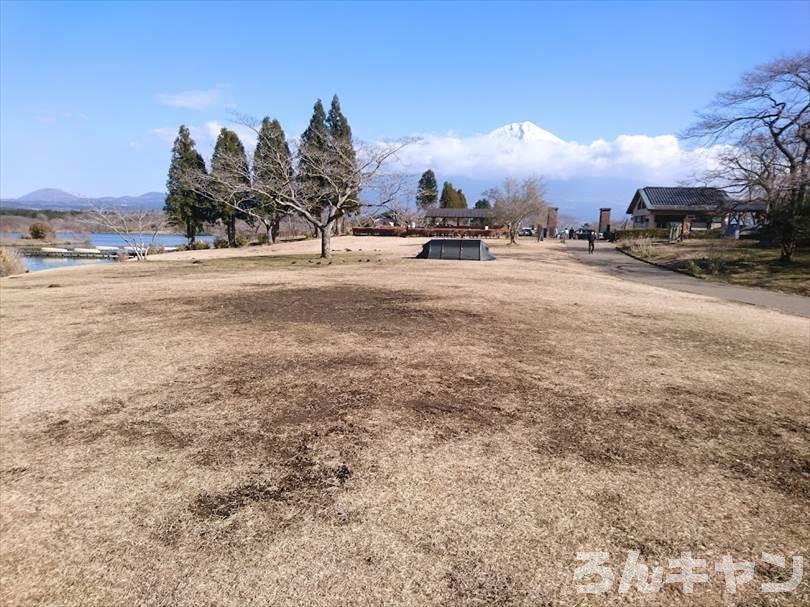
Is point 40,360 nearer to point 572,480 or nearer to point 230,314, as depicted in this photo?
point 230,314

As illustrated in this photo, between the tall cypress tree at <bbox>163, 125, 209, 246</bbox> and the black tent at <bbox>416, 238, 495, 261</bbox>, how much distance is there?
83.5ft

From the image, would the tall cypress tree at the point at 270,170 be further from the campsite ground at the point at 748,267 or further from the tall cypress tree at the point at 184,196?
the campsite ground at the point at 748,267

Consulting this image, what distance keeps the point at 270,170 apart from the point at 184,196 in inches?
712

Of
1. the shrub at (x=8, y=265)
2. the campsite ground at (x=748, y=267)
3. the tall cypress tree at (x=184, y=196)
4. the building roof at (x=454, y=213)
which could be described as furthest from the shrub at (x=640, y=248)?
the building roof at (x=454, y=213)

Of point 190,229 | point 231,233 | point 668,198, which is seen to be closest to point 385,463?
point 231,233

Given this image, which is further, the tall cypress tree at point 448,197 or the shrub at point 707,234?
the tall cypress tree at point 448,197

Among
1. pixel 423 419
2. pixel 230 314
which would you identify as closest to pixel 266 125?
pixel 230 314

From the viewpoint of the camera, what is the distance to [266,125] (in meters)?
41.0

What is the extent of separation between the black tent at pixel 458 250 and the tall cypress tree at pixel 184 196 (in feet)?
83.5

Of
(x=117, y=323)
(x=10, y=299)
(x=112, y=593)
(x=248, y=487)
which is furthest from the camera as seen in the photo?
(x=10, y=299)

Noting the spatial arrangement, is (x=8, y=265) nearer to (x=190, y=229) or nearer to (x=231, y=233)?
(x=231, y=233)

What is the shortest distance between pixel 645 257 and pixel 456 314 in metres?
23.2

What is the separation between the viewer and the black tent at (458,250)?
22.3 metres

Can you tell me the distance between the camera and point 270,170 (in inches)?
1046
